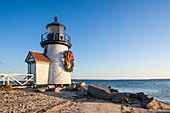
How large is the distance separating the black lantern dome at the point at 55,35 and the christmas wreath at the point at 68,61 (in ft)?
3.72

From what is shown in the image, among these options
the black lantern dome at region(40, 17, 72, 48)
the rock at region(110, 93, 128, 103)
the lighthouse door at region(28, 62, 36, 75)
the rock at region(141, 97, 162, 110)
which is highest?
the black lantern dome at region(40, 17, 72, 48)

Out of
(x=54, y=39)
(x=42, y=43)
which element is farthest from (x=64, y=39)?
(x=42, y=43)

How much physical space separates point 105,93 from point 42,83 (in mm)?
9183

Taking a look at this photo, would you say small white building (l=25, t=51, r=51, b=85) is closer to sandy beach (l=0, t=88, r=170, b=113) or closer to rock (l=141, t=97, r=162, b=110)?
sandy beach (l=0, t=88, r=170, b=113)

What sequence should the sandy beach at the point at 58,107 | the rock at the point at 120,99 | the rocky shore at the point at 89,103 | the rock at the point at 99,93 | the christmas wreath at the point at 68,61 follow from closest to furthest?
the sandy beach at the point at 58,107 < the rocky shore at the point at 89,103 < the rock at the point at 120,99 < the rock at the point at 99,93 < the christmas wreath at the point at 68,61

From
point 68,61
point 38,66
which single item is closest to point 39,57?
point 38,66

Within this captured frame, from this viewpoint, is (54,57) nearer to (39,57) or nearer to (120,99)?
(39,57)

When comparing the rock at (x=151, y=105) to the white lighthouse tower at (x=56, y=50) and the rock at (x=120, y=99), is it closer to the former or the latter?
the rock at (x=120, y=99)

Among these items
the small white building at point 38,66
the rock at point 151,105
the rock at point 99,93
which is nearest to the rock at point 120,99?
the rock at point 99,93

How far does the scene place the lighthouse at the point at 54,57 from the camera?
1783 centimetres

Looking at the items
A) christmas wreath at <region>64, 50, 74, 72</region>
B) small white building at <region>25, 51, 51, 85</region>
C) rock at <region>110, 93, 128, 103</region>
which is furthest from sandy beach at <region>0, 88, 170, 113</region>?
christmas wreath at <region>64, 50, 74, 72</region>

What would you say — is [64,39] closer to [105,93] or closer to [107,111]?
[105,93]

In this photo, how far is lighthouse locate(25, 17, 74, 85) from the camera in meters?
17.8

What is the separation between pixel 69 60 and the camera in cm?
1992
